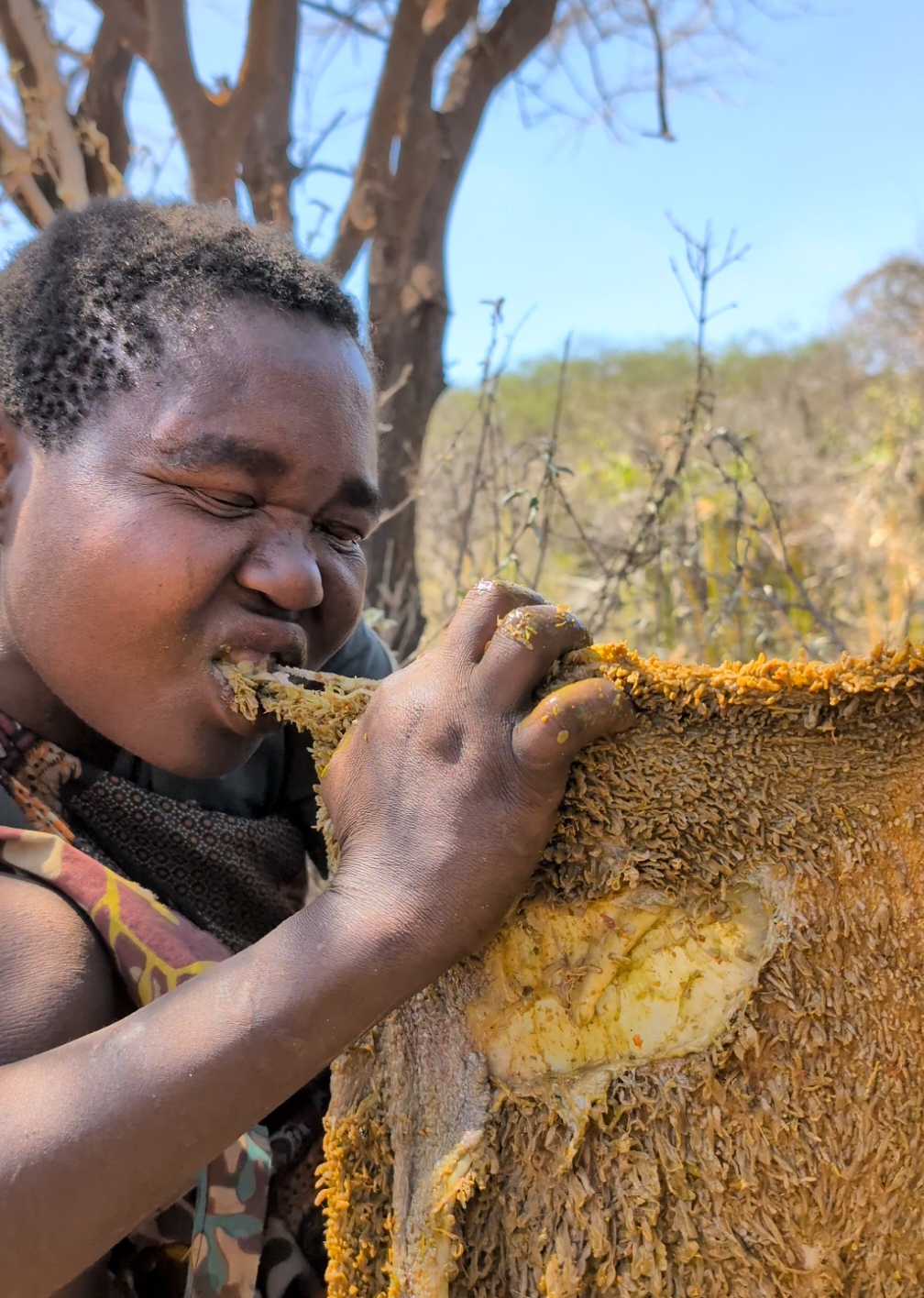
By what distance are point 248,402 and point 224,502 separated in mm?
117

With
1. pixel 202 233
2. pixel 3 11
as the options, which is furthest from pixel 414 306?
pixel 202 233

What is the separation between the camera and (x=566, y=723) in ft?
2.81

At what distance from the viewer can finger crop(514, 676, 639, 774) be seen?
0.86 metres

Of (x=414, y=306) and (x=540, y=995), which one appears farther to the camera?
(x=414, y=306)

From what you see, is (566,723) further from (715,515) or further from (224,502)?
(715,515)

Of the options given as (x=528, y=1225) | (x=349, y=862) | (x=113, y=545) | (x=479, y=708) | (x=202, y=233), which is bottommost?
(x=528, y=1225)

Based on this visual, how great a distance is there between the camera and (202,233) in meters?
1.28

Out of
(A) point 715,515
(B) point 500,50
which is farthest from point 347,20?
(A) point 715,515

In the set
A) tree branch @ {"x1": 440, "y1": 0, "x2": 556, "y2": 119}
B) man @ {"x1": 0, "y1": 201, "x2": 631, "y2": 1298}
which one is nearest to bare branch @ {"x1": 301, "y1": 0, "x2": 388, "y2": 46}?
tree branch @ {"x1": 440, "y1": 0, "x2": 556, "y2": 119}

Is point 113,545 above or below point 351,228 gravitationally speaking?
below

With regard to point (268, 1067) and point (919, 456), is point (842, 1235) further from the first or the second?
point (919, 456)

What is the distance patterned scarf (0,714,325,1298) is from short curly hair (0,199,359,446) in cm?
42

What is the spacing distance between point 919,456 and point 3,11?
6225 mm

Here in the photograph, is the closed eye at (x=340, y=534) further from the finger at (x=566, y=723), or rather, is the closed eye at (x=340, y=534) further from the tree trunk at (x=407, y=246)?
the tree trunk at (x=407, y=246)
